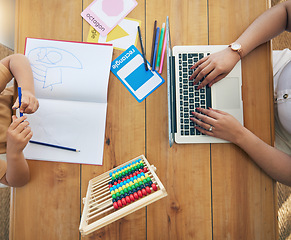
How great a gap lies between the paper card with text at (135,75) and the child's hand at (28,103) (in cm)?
28

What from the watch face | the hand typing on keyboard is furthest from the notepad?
the watch face

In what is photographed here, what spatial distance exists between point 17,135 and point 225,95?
0.68 metres

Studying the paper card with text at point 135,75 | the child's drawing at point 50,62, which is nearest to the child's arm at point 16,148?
the child's drawing at point 50,62

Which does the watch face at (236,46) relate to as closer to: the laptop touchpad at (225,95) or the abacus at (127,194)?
the laptop touchpad at (225,95)

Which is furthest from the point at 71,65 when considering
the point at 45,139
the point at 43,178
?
the point at 43,178

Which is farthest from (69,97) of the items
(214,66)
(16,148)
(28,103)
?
(214,66)

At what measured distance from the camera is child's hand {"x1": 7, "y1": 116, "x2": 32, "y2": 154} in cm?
64

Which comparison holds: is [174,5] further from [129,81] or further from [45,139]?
[45,139]

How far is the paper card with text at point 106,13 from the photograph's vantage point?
0.75 meters

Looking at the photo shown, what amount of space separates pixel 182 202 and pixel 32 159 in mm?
531

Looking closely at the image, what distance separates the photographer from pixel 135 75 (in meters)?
0.74

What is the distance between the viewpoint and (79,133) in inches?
28.6

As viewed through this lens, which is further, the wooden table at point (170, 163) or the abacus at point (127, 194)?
the wooden table at point (170, 163)

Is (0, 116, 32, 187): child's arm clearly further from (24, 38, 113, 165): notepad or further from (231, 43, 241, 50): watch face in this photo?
(231, 43, 241, 50): watch face
